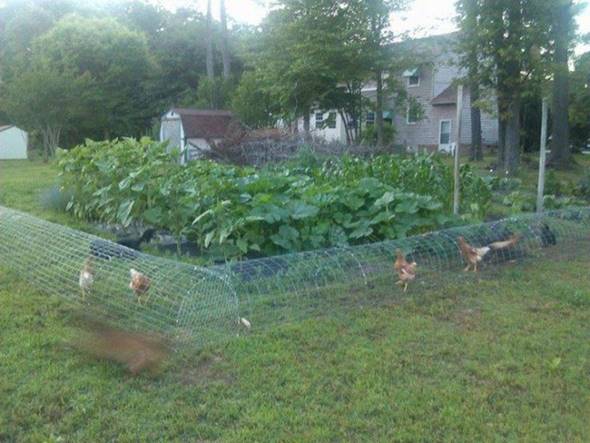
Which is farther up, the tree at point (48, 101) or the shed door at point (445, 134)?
the tree at point (48, 101)

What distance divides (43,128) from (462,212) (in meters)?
19.7

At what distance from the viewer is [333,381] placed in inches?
136

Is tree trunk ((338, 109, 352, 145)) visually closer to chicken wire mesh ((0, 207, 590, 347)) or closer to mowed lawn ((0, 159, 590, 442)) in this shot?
chicken wire mesh ((0, 207, 590, 347))

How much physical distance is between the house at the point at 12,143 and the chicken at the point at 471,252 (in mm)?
28736

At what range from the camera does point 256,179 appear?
6.25 m

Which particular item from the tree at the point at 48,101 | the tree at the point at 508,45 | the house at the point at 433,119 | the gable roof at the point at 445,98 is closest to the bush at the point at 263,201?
the tree at the point at 508,45

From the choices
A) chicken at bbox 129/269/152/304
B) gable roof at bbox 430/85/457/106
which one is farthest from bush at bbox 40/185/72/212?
gable roof at bbox 430/85/457/106

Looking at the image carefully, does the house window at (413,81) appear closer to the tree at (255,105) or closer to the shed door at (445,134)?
the shed door at (445,134)

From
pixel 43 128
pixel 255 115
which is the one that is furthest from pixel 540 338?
pixel 43 128

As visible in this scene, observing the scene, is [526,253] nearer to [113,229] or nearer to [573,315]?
[573,315]

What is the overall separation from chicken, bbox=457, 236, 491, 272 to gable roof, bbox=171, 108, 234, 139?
13.8 meters

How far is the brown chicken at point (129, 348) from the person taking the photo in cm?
352

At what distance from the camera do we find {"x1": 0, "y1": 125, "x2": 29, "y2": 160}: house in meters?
30.6

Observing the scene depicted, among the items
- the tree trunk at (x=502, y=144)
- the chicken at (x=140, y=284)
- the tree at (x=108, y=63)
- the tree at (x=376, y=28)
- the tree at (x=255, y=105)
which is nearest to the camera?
the chicken at (x=140, y=284)
